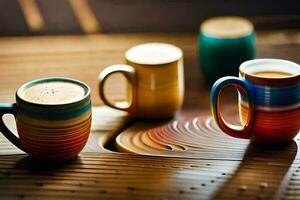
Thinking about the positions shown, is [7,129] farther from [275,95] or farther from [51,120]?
[275,95]

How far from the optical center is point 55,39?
1.21 metres

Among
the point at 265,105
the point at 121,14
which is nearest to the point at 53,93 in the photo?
the point at 265,105

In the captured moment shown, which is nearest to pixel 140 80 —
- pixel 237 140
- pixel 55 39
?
pixel 237 140

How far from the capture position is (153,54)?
35.2 inches

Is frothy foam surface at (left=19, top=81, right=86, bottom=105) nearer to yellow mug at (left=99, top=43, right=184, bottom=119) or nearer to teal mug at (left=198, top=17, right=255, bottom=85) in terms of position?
yellow mug at (left=99, top=43, right=184, bottom=119)

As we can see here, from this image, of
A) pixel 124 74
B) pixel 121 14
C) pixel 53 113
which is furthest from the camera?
pixel 121 14

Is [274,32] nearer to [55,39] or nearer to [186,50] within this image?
[186,50]

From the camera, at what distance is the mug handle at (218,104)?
0.75 metres

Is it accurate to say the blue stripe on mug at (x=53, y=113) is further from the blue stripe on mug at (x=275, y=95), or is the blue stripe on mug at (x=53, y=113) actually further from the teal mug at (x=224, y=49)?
the teal mug at (x=224, y=49)

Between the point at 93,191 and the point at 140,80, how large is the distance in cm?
23

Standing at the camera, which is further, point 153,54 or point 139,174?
point 153,54

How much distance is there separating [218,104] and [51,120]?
0.22 metres

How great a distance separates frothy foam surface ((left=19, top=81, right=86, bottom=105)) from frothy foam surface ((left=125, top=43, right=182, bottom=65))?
0.13 m

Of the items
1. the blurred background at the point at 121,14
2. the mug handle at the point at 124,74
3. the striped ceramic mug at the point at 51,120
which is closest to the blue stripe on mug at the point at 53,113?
the striped ceramic mug at the point at 51,120
